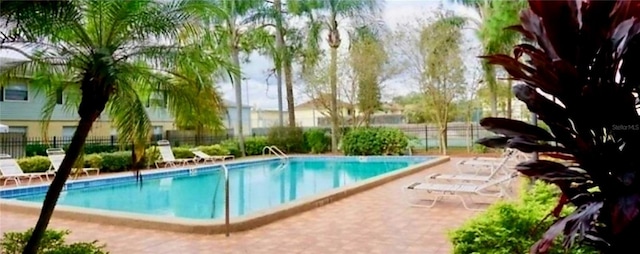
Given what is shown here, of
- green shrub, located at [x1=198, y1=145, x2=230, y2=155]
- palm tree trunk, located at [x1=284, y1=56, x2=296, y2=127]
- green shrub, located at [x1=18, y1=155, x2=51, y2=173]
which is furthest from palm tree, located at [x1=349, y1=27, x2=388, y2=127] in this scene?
green shrub, located at [x1=18, y1=155, x2=51, y2=173]

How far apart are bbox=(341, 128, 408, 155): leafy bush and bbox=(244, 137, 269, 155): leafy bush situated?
10.6ft

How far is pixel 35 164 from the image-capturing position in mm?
11125

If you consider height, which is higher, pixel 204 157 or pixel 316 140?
pixel 316 140

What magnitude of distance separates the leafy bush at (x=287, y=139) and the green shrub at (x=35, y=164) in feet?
27.0

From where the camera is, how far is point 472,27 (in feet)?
54.2

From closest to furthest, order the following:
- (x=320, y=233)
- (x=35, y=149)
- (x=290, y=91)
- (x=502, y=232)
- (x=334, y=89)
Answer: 1. (x=502, y=232)
2. (x=320, y=233)
3. (x=35, y=149)
4. (x=334, y=89)
5. (x=290, y=91)

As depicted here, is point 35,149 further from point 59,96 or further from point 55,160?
point 59,96

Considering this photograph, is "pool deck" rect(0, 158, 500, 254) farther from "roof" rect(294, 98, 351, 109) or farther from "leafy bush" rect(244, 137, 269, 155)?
"roof" rect(294, 98, 351, 109)

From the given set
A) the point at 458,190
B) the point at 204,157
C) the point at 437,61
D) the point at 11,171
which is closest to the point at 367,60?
the point at 437,61

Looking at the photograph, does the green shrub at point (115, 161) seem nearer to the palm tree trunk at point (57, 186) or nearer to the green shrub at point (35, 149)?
the green shrub at point (35, 149)

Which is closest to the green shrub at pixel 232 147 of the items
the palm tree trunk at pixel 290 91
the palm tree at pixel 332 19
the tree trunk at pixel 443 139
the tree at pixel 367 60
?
the palm tree trunk at pixel 290 91

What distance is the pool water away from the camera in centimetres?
816

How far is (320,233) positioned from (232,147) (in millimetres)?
11992

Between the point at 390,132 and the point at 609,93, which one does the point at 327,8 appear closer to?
the point at 390,132
